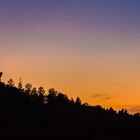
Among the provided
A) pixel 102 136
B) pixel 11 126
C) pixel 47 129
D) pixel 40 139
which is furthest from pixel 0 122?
pixel 102 136

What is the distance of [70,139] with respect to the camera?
7293 inches

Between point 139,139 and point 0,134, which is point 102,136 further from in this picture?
point 0,134

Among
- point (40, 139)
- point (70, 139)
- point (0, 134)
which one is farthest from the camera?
point (70, 139)

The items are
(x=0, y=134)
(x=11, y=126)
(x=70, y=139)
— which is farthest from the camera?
(x=11, y=126)

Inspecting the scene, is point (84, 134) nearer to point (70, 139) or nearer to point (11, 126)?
point (70, 139)

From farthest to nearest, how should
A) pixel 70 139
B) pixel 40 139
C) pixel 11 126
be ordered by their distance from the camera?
pixel 11 126
pixel 70 139
pixel 40 139

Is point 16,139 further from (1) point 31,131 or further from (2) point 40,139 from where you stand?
(1) point 31,131

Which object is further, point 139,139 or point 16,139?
point 139,139

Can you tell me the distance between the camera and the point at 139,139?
196 metres

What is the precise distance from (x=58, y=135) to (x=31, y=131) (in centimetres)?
1309

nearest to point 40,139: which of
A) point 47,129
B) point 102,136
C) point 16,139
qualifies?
point 16,139

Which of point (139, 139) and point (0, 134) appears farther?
point (139, 139)

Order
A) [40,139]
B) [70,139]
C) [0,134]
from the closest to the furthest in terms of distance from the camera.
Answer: [0,134]
[40,139]
[70,139]

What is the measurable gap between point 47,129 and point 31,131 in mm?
9935
